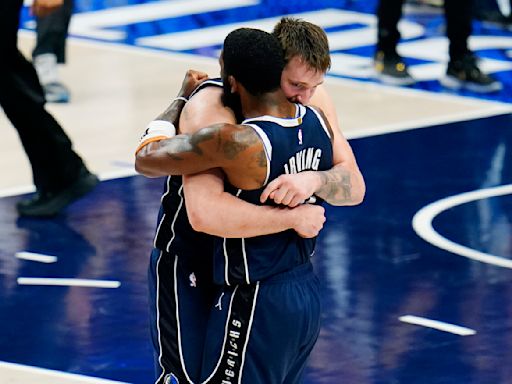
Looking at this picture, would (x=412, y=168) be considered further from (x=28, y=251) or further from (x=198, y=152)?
(x=198, y=152)

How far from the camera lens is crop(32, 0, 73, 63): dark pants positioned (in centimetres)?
1016

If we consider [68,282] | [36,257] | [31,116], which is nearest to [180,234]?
[68,282]

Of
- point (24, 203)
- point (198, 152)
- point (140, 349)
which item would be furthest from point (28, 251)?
point (198, 152)

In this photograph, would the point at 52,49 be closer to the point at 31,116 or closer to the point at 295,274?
the point at 31,116

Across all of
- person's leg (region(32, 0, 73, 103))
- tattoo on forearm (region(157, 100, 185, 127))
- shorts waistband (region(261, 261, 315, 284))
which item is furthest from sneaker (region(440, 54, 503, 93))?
shorts waistband (region(261, 261, 315, 284))

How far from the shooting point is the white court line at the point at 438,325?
19.8 ft

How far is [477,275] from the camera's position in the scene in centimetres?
678

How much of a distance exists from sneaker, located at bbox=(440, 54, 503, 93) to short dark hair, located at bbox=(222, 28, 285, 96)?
7272 mm

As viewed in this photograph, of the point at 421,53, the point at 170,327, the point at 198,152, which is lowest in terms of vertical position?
the point at 421,53

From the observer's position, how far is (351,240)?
7305mm

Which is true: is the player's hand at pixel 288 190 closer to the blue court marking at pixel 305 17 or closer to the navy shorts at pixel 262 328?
the navy shorts at pixel 262 328

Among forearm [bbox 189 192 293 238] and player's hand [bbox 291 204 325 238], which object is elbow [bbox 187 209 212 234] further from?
player's hand [bbox 291 204 325 238]

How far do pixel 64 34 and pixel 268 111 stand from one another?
659cm

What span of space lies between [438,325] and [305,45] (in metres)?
2.50
